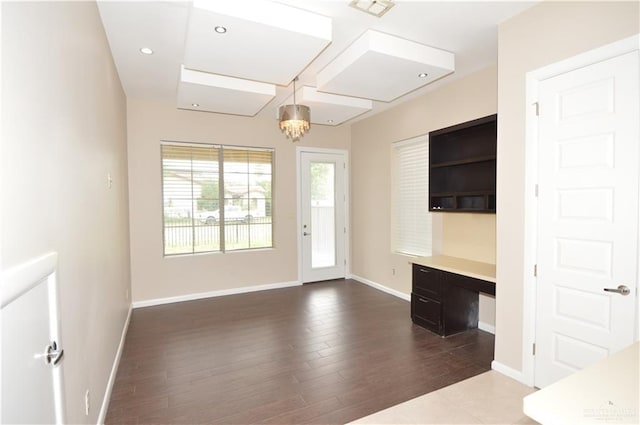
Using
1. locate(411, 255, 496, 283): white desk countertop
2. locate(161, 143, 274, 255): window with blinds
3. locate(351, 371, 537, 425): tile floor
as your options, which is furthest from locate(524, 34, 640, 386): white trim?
locate(161, 143, 274, 255): window with blinds

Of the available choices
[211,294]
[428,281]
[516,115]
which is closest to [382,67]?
[516,115]

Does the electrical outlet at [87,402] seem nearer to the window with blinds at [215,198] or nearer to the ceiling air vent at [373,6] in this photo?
the ceiling air vent at [373,6]

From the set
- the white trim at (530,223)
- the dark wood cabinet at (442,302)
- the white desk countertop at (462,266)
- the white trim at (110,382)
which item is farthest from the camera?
the dark wood cabinet at (442,302)

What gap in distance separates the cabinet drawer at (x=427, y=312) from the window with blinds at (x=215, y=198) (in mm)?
2737

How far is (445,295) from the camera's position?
3668 millimetres

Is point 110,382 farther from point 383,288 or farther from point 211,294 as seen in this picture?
point 383,288

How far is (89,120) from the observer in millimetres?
2119

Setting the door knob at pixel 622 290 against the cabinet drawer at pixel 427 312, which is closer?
the door knob at pixel 622 290

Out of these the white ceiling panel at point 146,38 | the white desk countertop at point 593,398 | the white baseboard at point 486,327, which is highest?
the white ceiling panel at point 146,38

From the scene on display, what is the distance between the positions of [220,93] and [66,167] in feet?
8.55

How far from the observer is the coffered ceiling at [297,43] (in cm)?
245

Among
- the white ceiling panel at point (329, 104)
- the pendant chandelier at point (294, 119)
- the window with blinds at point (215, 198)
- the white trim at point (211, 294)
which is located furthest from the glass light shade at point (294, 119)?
the white trim at point (211, 294)

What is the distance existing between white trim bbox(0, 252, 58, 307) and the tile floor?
6.65 ft

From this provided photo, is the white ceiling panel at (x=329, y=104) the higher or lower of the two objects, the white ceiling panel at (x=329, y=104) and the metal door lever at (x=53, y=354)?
the higher
